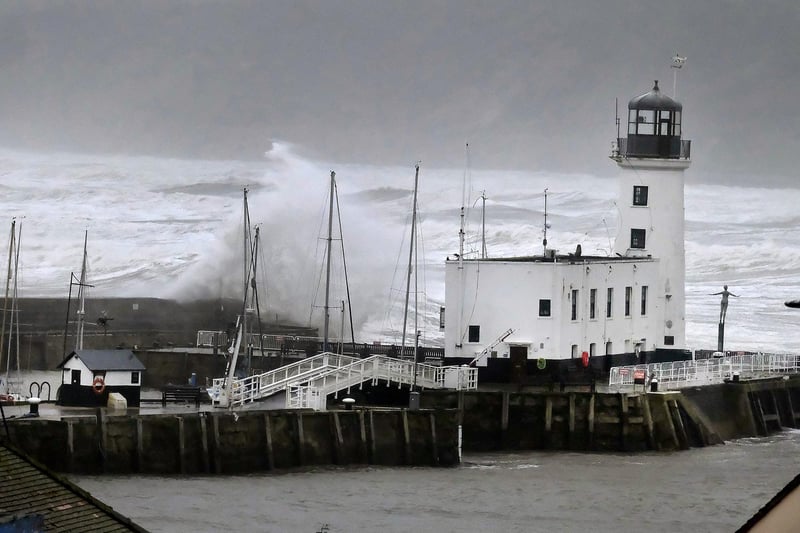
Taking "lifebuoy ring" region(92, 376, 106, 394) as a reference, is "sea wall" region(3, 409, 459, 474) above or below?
below

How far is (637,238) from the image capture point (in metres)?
44.6

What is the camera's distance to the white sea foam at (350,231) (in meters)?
55.1

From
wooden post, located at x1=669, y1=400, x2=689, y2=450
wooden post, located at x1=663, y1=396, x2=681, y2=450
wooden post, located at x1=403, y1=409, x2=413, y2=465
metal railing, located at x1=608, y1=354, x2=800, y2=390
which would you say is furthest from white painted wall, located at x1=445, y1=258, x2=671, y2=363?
wooden post, located at x1=403, y1=409, x2=413, y2=465

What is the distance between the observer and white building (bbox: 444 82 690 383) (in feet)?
130

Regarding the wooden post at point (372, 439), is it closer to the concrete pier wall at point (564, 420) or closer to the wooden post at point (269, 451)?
the wooden post at point (269, 451)

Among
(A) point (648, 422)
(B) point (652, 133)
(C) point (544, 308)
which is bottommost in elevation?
(A) point (648, 422)

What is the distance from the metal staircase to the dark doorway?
1138 mm

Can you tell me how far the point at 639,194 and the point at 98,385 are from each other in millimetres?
14703

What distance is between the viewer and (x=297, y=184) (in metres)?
67.4

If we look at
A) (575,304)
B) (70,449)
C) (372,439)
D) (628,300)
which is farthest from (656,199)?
(70,449)

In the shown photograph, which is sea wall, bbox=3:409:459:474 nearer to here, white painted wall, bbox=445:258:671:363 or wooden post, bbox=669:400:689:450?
wooden post, bbox=669:400:689:450

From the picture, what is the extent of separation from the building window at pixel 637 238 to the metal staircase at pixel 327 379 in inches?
305

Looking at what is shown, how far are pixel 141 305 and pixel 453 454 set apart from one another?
1954cm

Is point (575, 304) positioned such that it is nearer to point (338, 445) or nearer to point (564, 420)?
point (564, 420)
